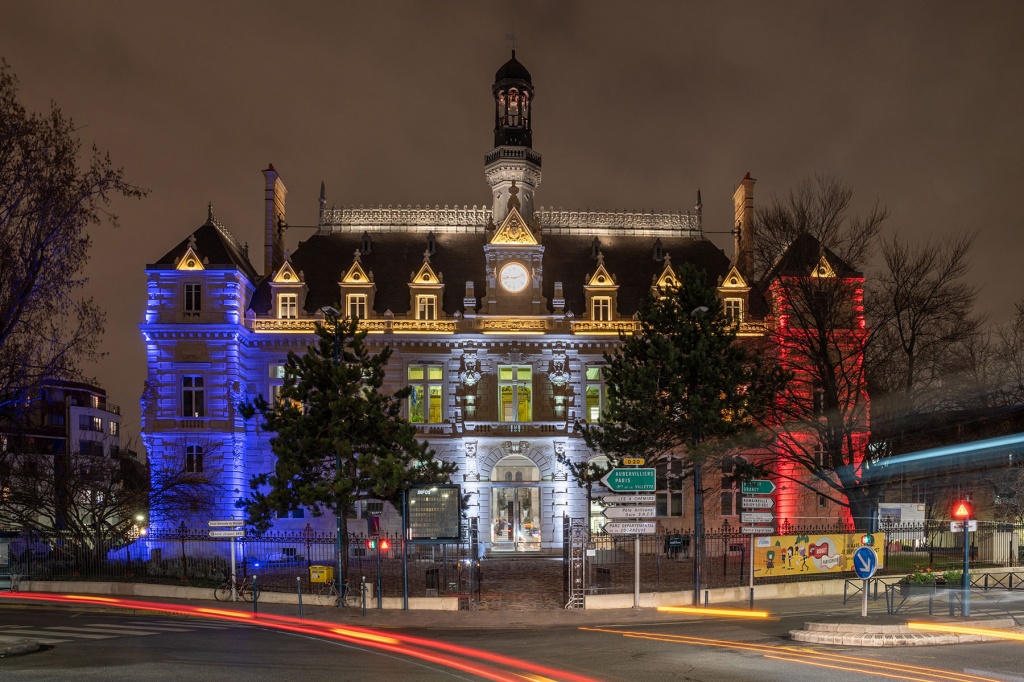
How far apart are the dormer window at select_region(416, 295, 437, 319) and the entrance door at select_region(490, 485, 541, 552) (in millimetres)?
10083

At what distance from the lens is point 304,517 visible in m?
48.6

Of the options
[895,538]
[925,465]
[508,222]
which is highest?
[508,222]

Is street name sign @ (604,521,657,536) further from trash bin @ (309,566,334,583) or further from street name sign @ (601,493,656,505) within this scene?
trash bin @ (309,566,334,583)

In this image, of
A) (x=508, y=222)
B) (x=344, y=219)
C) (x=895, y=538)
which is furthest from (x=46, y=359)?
(x=895, y=538)

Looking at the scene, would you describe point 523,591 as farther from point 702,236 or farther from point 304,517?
point 702,236

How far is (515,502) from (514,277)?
40.1 feet

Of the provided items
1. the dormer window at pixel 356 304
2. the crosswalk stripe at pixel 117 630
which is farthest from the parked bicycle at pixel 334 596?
A: the dormer window at pixel 356 304

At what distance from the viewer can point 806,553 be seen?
31375 millimetres

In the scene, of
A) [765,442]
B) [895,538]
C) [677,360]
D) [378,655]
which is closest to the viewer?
[378,655]

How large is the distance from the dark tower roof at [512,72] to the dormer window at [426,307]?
15542 mm

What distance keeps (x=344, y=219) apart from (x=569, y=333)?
16850 mm

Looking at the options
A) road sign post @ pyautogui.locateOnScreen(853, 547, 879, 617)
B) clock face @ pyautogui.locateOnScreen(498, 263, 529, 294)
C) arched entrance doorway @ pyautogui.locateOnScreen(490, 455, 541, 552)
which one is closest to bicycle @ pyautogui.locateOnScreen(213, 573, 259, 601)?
road sign post @ pyautogui.locateOnScreen(853, 547, 879, 617)

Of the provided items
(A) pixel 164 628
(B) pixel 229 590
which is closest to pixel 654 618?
(A) pixel 164 628

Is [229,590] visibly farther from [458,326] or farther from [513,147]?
[513,147]
